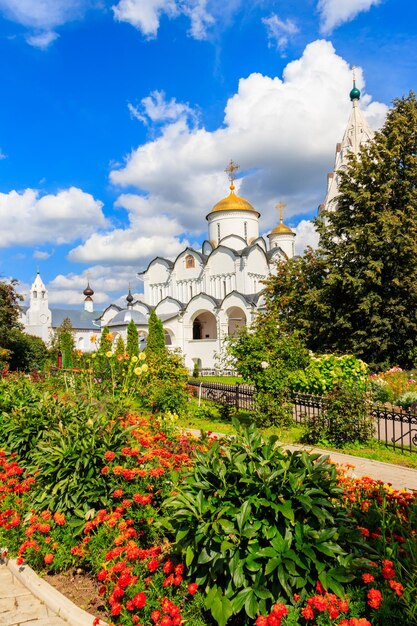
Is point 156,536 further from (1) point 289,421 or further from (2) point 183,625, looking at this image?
(1) point 289,421

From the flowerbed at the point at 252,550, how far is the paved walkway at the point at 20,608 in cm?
20

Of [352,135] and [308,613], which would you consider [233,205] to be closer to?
[352,135]

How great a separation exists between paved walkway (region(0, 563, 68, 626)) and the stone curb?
0.03 m

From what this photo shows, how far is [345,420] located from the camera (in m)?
7.39

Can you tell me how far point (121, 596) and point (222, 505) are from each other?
82cm

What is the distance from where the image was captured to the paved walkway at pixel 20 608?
2914 mm

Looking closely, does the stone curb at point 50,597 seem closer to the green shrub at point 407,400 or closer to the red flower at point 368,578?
the red flower at point 368,578

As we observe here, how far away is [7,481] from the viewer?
14.7 ft

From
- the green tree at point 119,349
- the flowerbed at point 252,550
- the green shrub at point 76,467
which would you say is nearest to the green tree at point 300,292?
the green tree at point 119,349

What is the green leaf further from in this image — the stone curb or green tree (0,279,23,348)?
green tree (0,279,23,348)

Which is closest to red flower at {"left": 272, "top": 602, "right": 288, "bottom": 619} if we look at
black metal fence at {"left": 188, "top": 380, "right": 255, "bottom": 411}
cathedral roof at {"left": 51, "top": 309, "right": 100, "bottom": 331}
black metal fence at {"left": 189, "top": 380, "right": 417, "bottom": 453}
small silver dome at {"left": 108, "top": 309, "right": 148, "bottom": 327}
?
black metal fence at {"left": 189, "top": 380, "right": 417, "bottom": 453}

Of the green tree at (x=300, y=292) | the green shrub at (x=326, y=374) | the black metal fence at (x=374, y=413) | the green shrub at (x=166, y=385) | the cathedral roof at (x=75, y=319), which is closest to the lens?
the black metal fence at (x=374, y=413)

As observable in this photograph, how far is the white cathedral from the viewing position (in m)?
34.3

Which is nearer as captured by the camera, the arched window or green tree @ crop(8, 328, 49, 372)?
green tree @ crop(8, 328, 49, 372)
